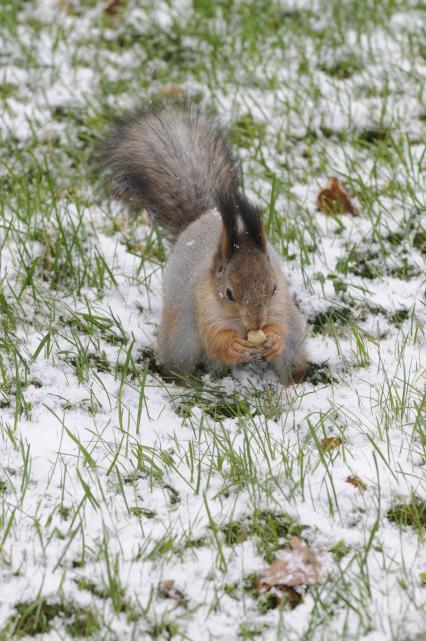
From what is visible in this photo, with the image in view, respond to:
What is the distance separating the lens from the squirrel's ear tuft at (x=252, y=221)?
213 centimetres

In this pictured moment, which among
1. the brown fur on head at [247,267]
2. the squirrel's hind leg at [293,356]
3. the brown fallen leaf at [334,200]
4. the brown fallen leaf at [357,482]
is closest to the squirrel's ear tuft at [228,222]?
the brown fur on head at [247,267]

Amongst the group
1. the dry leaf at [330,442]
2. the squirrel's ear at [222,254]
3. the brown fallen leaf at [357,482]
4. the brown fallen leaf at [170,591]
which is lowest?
the brown fallen leaf at [170,591]

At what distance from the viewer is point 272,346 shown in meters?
2.29

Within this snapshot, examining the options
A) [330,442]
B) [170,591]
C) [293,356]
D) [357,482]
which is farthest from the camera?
[293,356]

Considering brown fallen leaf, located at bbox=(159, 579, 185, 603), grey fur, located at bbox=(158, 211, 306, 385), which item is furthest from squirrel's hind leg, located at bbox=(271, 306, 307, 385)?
brown fallen leaf, located at bbox=(159, 579, 185, 603)

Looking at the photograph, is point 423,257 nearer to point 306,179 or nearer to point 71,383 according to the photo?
point 306,179

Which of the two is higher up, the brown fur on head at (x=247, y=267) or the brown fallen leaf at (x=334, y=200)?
the brown fallen leaf at (x=334, y=200)

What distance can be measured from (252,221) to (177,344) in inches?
18.1

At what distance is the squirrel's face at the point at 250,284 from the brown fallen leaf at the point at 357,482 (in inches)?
18.6

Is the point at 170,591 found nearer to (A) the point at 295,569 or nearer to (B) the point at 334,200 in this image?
(A) the point at 295,569

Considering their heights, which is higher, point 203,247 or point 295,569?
point 203,247

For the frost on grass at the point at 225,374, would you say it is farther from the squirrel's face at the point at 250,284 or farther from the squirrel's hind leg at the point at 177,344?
the squirrel's face at the point at 250,284

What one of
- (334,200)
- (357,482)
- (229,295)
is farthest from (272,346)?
(334,200)

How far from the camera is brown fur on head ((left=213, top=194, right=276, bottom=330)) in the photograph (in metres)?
2.16
